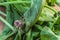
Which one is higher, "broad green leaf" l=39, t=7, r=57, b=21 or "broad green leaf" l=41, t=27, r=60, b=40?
"broad green leaf" l=39, t=7, r=57, b=21

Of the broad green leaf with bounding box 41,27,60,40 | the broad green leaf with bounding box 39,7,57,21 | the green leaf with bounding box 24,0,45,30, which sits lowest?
the broad green leaf with bounding box 41,27,60,40

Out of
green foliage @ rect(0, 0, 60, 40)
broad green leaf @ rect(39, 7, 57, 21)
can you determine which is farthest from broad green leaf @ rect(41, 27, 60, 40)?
broad green leaf @ rect(39, 7, 57, 21)

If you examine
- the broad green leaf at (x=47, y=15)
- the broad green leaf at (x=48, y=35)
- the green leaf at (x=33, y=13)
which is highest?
the green leaf at (x=33, y=13)

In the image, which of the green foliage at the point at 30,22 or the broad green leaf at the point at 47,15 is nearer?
the green foliage at the point at 30,22

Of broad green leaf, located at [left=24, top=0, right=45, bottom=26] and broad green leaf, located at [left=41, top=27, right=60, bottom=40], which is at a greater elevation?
broad green leaf, located at [left=24, top=0, right=45, bottom=26]

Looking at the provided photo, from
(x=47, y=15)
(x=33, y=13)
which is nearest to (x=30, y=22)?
(x=33, y=13)

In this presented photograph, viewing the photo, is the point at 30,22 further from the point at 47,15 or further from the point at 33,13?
the point at 47,15

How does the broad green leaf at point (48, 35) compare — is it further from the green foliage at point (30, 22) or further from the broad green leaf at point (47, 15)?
the broad green leaf at point (47, 15)

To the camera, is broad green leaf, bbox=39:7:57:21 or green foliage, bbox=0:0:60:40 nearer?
green foliage, bbox=0:0:60:40

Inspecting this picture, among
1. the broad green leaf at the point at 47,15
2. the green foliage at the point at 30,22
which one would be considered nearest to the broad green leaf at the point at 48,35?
the green foliage at the point at 30,22

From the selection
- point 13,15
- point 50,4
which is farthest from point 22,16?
point 50,4

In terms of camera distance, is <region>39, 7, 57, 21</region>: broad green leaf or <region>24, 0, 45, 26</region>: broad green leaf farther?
<region>39, 7, 57, 21</region>: broad green leaf

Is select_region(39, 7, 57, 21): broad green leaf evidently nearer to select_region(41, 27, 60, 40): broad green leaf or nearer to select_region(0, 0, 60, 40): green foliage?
select_region(0, 0, 60, 40): green foliage
